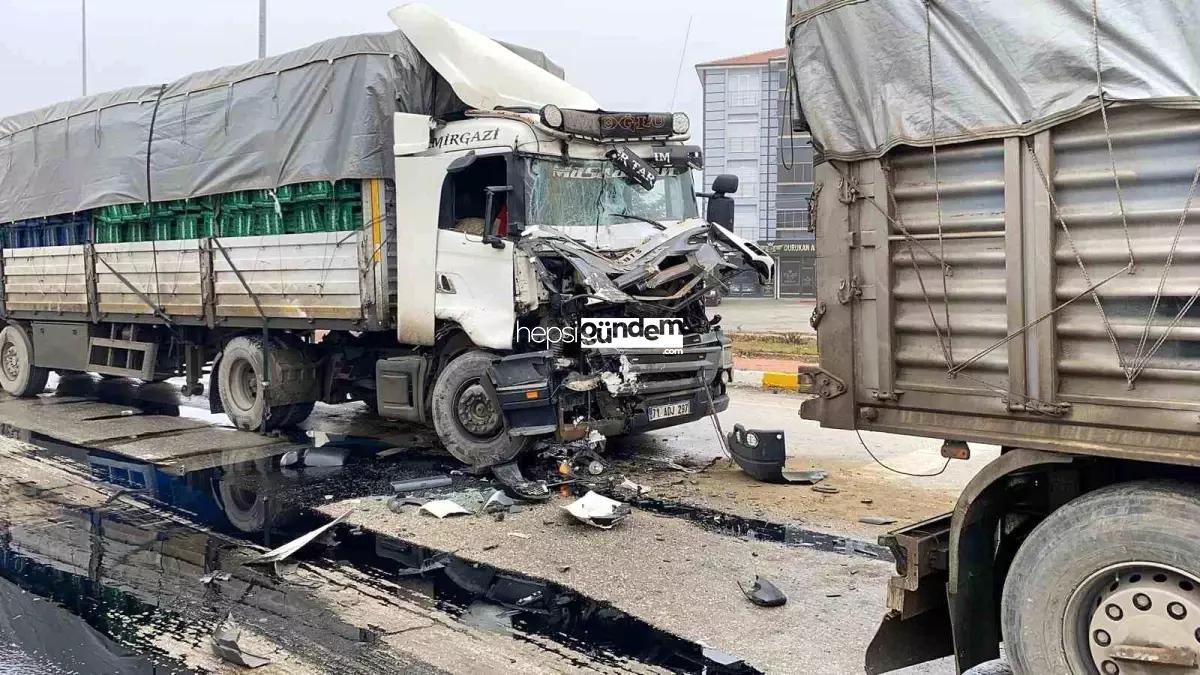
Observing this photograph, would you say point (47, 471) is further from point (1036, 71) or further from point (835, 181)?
point (1036, 71)

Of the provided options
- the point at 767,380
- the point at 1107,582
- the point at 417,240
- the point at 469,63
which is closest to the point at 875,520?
the point at 1107,582

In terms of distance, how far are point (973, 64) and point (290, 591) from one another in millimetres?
4227

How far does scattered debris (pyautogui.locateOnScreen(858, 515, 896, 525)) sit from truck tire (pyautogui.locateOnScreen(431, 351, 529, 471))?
8.71 ft

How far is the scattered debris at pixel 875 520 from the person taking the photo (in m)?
6.23

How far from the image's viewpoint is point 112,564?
5566mm

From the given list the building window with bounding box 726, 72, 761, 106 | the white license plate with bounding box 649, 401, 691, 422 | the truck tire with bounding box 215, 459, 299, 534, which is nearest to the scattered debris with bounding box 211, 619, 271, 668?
the truck tire with bounding box 215, 459, 299, 534

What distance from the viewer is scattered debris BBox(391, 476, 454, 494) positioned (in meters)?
7.29

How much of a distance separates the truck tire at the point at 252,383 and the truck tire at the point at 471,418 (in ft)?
8.05

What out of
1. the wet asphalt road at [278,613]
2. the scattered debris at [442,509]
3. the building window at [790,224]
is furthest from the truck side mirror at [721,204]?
the building window at [790,224]

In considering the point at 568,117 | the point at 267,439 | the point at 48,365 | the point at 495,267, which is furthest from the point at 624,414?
the point at 48,365

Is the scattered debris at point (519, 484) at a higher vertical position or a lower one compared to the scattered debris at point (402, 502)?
higher

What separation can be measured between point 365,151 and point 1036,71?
6620mm

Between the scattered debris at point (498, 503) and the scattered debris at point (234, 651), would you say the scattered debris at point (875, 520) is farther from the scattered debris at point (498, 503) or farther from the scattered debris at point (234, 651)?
the scattered debris at point (234, 651)

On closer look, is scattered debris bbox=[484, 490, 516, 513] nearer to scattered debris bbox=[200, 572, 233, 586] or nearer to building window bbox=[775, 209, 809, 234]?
scattered debris bbox=[200, 572, 233, 586]
